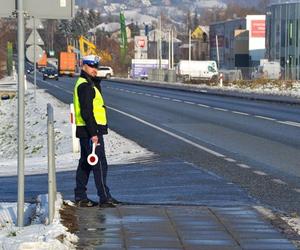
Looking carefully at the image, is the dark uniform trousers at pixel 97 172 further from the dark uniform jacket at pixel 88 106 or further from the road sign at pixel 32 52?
the road sign at pixel 32 52

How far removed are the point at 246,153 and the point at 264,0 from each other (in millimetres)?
177802

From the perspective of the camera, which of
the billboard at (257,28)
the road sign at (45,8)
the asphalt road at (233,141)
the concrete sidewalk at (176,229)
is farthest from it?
the billboard at (257,28)

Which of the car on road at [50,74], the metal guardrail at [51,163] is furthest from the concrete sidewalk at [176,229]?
the car on road at [50,74]

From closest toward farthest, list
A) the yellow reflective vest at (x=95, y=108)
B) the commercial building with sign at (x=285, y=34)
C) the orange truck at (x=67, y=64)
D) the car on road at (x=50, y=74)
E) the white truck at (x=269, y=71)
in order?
the yellow reflective vest at (x=95, y=108) → the white truck at (x=269, y=71) → the car on road at (x=50, y=74) → the commercial building with sign at (x=285, y=34) → the orange truck at (x=67, y=64)

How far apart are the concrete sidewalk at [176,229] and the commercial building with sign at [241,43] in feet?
354

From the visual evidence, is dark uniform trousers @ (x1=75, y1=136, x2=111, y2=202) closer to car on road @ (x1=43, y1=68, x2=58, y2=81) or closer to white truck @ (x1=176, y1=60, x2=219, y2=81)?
car on road @ (x1=43, y1=68, x2=58, y2=81)

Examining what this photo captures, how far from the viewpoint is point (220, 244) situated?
7.10 metres

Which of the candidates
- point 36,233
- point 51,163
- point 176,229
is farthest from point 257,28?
point 36,233

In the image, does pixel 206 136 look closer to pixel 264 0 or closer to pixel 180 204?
pixel 180 204

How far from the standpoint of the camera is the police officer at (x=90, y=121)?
9180 mm

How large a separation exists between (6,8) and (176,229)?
8.78ft

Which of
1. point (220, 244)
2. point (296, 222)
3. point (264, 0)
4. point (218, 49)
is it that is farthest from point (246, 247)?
point (264, 0)

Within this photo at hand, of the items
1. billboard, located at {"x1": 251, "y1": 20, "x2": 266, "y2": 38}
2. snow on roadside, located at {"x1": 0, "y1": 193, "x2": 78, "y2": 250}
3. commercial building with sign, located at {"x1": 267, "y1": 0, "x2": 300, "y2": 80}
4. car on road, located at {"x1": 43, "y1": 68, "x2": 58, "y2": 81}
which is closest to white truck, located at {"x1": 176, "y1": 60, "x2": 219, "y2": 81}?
commercial building with sign, located at {"x1": 267, "y1": 0, "x2": 300, "y2": 80}

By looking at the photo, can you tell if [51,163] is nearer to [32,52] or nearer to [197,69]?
[32,52]
